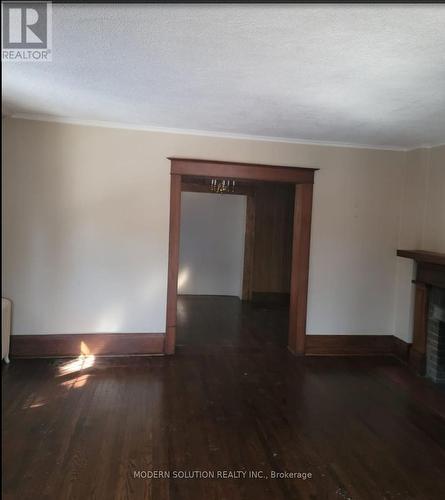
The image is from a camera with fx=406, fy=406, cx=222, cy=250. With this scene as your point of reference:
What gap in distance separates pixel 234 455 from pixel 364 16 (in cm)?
255

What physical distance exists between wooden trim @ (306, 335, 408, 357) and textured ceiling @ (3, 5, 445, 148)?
2.27 metres

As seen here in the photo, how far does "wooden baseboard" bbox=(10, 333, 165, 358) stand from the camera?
4.08 m

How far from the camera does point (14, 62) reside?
2434 millimetres

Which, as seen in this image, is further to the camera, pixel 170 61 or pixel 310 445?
pixel 310 445

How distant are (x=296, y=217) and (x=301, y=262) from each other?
0.52m

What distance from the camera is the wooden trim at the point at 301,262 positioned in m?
4.50

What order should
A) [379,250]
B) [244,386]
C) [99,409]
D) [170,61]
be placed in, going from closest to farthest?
[170,61] → [99,409] → [244,386] → [379,250]

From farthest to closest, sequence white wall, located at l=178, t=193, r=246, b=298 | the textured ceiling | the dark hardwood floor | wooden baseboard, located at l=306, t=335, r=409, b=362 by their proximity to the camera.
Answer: white wall, located at l=178, t=193, r=246, b=298
wooden baseboard, located at l=306, t=335, r=409, b=362
the dark hardwood floor
the textured ceiling

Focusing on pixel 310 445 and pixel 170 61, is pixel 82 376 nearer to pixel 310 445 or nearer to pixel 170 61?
pixel 310 445

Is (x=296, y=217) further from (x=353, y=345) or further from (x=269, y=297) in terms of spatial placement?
(x=269, y=297)

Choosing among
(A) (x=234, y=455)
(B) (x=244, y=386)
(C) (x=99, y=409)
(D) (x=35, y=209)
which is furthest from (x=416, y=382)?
(D) (x=35, y=209)

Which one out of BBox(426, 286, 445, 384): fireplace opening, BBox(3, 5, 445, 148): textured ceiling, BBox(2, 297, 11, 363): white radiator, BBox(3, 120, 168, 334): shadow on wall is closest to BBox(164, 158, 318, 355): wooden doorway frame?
BBox(3, 120, 168, 334): shadow on wall

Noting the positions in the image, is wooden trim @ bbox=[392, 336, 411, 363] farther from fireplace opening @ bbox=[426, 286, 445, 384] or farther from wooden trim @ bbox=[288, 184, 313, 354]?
wooden trim @ bbox=[288, 184, 313, 354]

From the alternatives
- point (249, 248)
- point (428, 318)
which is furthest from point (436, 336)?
point (249, 248)
